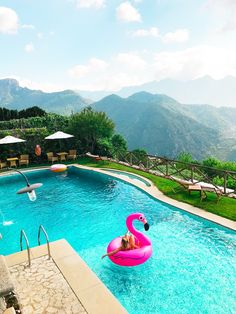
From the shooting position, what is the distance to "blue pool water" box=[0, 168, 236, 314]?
704cm

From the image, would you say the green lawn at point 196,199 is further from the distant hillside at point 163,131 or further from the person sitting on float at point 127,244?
the distant hillside at point 163,131

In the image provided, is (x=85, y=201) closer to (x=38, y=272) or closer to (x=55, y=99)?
(x=38, y=272)

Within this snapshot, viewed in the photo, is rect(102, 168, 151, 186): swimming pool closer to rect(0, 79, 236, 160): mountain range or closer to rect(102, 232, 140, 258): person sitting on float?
rect(102, 232, 140, 258): person sitting on float

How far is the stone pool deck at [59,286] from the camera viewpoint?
232 inches

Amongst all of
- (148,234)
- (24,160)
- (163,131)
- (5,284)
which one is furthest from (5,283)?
(163,131)

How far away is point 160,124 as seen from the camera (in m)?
114

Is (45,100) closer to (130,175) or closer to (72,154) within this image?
(72,154)

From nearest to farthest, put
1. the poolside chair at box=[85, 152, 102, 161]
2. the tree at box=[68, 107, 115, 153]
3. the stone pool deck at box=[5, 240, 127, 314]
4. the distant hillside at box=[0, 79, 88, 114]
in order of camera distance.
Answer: the stone pool deck at box=[5, 240, 127, 314]
the poolside chair at box=[85, 152, 102, 161]
the tree at box=[68, 107, 115, 153]
the distant hillside at box=[0, 79, 88, 114]

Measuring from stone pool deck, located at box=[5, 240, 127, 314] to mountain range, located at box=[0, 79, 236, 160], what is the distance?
89.2 meters

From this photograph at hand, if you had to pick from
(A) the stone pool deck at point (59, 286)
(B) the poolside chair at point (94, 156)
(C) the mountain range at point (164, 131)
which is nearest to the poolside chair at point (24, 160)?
(B) the poolside chair at point (94, 156)

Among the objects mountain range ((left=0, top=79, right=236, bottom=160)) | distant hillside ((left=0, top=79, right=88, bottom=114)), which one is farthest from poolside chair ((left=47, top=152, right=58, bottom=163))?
distant hillside ((left=0, top=79, right=88, bottom=114))

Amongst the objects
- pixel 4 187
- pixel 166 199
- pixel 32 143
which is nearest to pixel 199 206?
pixel 166 199

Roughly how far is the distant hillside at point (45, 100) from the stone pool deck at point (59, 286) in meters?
A: 162

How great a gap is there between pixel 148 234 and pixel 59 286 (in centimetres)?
480
